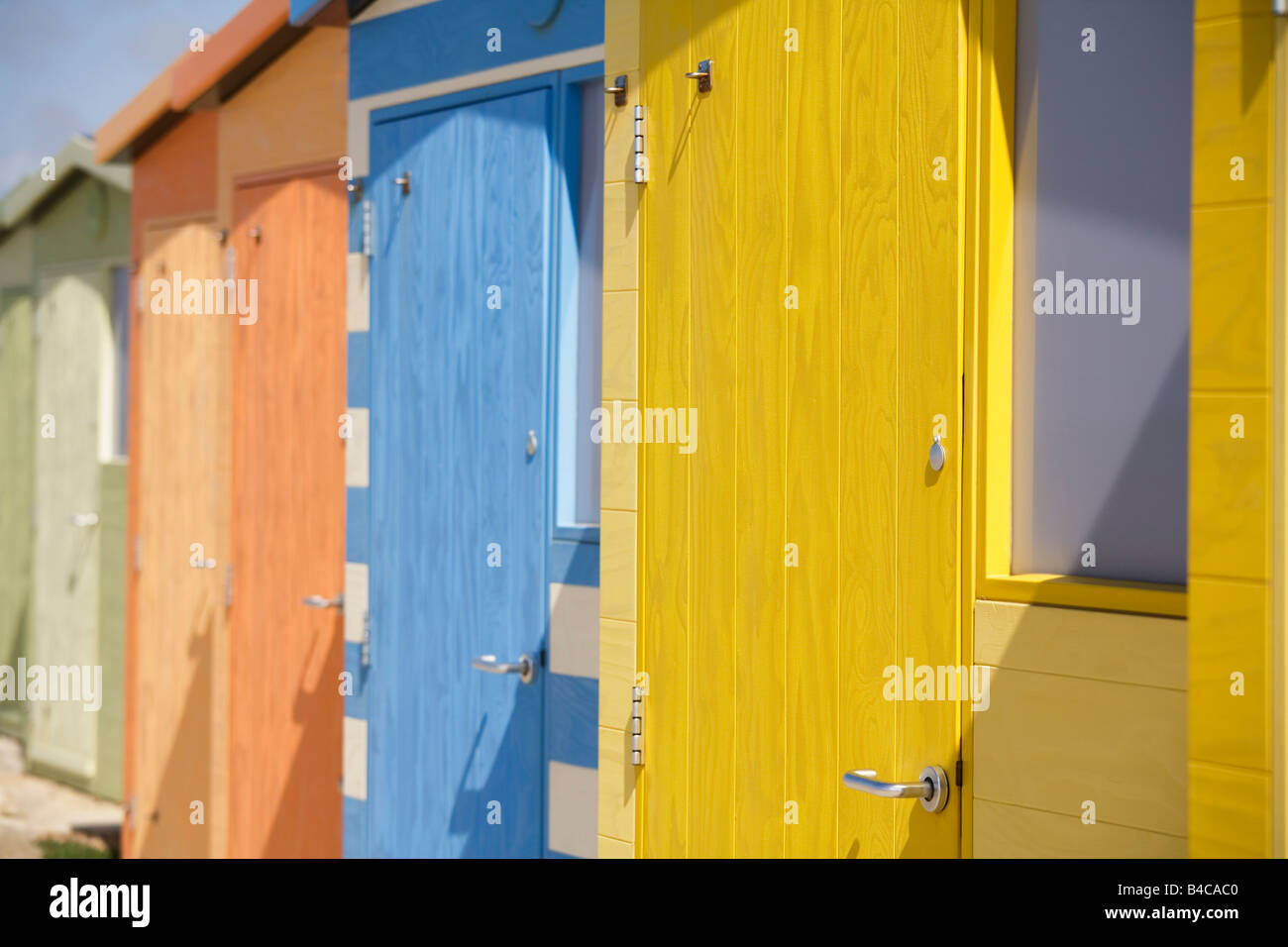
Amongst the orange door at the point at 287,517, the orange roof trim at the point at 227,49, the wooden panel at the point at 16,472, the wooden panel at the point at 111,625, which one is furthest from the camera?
the wooden panel at the point at 16,472

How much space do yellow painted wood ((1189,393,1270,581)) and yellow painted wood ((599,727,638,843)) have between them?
4.38 feet

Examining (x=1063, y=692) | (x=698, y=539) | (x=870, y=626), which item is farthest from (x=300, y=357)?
(x=1063, y=692)

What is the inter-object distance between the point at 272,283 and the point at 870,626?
3.18 metres

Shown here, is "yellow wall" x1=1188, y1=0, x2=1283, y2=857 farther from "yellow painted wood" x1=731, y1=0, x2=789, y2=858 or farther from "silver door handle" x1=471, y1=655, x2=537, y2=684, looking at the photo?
"silver door handle" x1=471, y1=655, x2=537, y2=684

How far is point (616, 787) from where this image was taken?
2.67 meters

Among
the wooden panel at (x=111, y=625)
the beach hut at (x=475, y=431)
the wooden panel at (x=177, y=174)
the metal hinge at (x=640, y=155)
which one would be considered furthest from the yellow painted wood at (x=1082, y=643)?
the wooden panel at (x=111, y=625)

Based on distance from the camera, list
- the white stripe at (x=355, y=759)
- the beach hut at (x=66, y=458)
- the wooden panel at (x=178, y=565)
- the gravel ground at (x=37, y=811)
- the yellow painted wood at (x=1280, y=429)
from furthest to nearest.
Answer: the beach hut at (x=66, y=458) → the gravel ground at (x=37, y=811) → the wooden panel at (x=178, y=565) → the white stripe at (x=355, y=759) → the yellow painted wood at (x=1280, y=429)

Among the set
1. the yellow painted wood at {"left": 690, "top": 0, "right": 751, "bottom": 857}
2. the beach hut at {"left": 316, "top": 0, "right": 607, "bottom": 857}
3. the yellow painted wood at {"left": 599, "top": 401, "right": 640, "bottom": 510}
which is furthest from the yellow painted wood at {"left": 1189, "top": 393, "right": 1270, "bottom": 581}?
the beach hut at {"left": 316, "top": 0, "right": 607, "bottom": 857}

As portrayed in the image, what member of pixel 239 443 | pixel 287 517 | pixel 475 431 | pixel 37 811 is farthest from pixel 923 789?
pixel 37 811

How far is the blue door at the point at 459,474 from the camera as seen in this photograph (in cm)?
344

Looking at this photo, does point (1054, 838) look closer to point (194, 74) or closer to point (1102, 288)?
point (1102, 288)

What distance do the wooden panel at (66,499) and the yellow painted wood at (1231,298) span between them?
6.43m

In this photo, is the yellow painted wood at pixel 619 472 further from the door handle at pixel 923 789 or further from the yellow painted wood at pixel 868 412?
the door handle at pixel 923 789

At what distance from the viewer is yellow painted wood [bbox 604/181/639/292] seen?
2.66m
